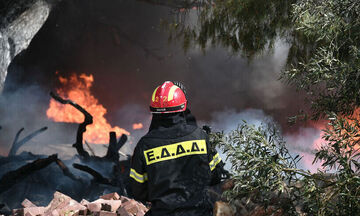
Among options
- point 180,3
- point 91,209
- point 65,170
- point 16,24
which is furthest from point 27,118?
point 91,209

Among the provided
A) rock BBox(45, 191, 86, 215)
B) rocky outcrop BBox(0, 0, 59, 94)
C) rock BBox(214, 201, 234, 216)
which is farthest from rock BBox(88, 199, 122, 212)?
rocky outcrop BBox(0, 0, 59, 94)

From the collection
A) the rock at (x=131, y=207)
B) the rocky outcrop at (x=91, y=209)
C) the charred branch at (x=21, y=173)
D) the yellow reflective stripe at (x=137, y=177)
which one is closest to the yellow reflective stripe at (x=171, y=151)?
the yellow reflective stripe at (x=137, y=177)

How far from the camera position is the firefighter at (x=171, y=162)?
2162 mm

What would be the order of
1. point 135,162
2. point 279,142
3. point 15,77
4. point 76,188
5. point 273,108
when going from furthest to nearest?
point 15,77, point 273,108, point 76,188, point 279,142, point 135,162

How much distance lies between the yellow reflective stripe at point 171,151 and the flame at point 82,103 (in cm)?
786

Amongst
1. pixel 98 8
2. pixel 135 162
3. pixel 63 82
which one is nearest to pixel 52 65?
pixel 63 82

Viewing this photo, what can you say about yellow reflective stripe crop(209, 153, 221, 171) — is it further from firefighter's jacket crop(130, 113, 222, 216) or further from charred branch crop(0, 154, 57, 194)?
charred branch crop(0, 154, 57, 194)

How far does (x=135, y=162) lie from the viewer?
2203 millimetres

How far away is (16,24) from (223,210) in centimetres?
468

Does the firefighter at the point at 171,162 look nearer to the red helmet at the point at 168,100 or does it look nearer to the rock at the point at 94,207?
the red helmet at the point at 168,100

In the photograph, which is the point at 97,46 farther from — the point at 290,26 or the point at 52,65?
the point at 290,26

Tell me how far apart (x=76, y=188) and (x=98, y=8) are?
573 cm

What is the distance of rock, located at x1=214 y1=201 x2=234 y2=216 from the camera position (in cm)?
372

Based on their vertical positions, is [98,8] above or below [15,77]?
above
